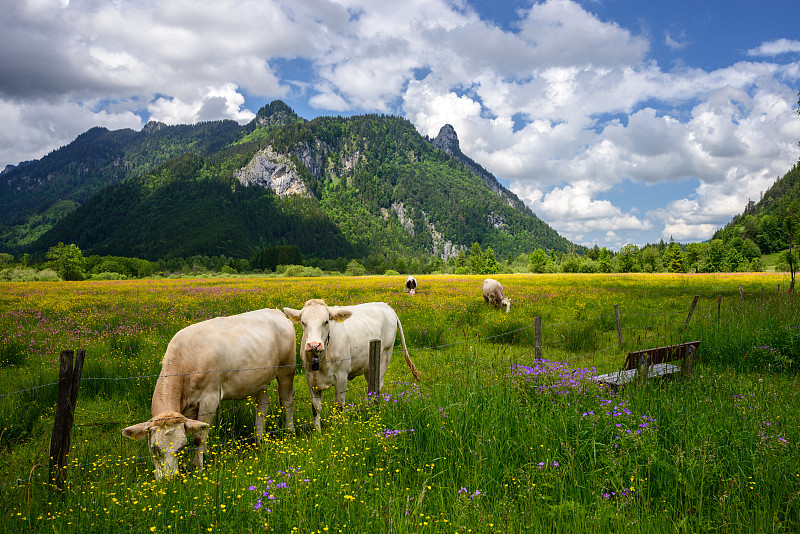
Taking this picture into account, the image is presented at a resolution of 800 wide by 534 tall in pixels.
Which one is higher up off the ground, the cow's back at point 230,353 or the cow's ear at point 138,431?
the cow's back at point 230,353

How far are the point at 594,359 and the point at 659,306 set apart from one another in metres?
12.3

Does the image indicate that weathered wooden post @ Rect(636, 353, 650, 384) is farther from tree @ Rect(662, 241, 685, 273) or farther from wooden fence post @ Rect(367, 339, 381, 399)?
tree @ Rect(662, 241, 685, 273)

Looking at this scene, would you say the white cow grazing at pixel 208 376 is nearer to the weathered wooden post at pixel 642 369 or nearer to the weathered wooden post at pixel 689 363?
the weathered wooden post at pixel 642 369

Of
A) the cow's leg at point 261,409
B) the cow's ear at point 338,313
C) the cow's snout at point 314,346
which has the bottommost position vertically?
the cow's leg at point 261,409

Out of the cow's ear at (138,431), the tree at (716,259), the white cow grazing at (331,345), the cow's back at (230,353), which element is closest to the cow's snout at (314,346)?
the white cow grazing at (331,345)

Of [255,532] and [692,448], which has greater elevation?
[692,448]

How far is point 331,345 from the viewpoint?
21.3 ft

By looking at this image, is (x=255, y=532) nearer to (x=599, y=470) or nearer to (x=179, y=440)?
(x=179, y=440)

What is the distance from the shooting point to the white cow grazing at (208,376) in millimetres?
4297

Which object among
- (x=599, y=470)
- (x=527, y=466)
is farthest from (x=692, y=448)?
(x=527, y=466)

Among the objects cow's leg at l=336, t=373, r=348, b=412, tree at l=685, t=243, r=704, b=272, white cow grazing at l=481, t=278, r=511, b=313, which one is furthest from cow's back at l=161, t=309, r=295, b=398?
tree at l=685, t=243, r=704, b=272

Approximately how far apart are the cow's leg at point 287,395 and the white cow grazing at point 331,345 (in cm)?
37

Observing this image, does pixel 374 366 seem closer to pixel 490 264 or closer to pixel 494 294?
pixel 494 294

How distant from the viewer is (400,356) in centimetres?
1158
